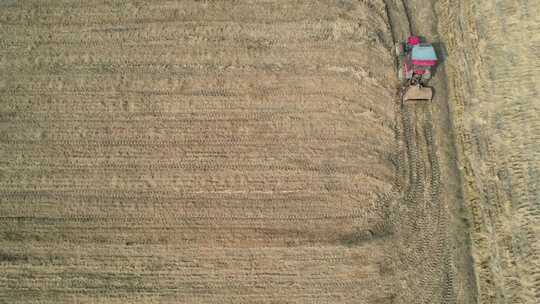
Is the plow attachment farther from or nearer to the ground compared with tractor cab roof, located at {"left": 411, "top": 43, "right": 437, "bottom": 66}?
nearer to the ground

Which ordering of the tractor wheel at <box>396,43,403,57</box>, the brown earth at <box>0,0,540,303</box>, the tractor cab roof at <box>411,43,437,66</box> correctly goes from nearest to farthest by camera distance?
the brown earth at <box>0,0,540,303</box> < the tractor cab roof at <box>411,43,437,66</box> < the tractor wheel at <box>396,43,403,57</box>

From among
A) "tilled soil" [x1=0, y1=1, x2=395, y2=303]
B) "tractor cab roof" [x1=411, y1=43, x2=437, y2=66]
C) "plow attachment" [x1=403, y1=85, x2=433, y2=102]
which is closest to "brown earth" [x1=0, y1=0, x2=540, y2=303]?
"tilled soil" [x1=0, y1=1, x2=395, y2=303]

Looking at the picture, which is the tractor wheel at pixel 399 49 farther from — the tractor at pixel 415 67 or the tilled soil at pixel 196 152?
the tilled soil at pixel 196 152

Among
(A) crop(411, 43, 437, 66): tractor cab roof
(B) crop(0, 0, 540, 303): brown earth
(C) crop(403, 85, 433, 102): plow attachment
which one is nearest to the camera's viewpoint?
(B) crop(0, 0, 540, 303): brown earth

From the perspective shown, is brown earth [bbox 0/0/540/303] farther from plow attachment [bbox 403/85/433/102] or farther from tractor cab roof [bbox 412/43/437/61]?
tractor cab roof [bbox 412/43/437/61]

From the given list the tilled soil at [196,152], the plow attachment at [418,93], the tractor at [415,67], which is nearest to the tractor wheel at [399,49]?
the tractor at [415,67]

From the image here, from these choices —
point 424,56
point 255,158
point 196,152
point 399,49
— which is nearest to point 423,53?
point 424,56

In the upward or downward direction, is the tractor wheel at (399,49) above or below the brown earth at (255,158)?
above

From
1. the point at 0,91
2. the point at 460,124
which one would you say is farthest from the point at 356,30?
the point at 0,91
